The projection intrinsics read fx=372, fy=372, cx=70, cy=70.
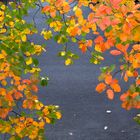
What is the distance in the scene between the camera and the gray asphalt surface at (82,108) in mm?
6312

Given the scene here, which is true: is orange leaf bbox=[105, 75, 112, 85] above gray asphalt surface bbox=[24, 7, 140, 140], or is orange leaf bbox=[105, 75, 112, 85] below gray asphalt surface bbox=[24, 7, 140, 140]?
above

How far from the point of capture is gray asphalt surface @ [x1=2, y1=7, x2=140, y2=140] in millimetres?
6312

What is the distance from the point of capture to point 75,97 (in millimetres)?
7879

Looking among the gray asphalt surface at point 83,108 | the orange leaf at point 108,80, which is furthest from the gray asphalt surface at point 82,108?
the orange leaf at point 108,80

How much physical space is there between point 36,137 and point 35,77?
492 mm

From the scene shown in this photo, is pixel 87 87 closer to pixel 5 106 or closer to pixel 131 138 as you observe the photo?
pixel 131 138

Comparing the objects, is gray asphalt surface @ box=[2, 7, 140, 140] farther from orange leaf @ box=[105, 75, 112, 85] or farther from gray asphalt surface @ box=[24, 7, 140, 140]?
orange leaf @ box=[105, 75, 112, 85]

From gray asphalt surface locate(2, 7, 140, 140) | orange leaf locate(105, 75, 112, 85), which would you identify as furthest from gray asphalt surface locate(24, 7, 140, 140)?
orange leaf locate(105, 75, 112, 85)

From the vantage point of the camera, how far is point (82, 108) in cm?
732

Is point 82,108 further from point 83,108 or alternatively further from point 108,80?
point 108,80

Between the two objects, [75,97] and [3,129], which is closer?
[3,129]

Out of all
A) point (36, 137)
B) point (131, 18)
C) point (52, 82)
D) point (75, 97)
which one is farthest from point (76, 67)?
point (131, 18)

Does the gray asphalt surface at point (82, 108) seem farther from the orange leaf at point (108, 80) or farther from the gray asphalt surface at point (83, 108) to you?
the orange leaf at point (108, 80)

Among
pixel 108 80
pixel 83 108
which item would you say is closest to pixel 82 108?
pixel 83 108
